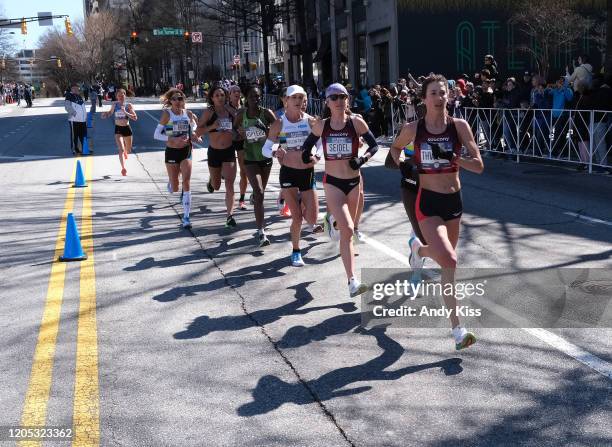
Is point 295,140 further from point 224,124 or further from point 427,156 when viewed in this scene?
point 427,156

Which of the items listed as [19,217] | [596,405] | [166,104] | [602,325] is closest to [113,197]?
[19,217]

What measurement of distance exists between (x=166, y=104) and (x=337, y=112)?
4.92m

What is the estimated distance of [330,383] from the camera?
16.5 feet

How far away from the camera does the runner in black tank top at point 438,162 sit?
18.9ft

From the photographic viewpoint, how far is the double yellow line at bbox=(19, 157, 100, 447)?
4.52 m

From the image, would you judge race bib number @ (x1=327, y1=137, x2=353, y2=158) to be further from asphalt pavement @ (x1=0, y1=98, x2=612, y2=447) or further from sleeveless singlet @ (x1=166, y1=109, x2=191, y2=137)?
sleeveless singlet @ (x1=166, y1=109, x2=191, y2=137)

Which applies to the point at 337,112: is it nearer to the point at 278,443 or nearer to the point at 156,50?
the point at 278,443

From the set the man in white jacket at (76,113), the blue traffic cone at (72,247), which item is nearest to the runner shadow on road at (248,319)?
the blue traffic cone at (72,247)

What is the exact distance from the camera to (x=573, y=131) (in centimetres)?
1602

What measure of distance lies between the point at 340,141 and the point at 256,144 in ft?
8.41

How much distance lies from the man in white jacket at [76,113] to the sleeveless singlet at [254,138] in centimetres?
1425

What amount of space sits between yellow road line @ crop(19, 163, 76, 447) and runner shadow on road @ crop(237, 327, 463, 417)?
1199mm

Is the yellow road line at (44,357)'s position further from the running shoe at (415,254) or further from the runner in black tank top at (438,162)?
the running shoe at (415,254)

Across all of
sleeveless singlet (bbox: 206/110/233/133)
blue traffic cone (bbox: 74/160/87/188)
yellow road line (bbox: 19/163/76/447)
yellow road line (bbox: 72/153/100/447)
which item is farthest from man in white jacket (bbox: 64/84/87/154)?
yellow road line (bbox: 72/153/100/447)
